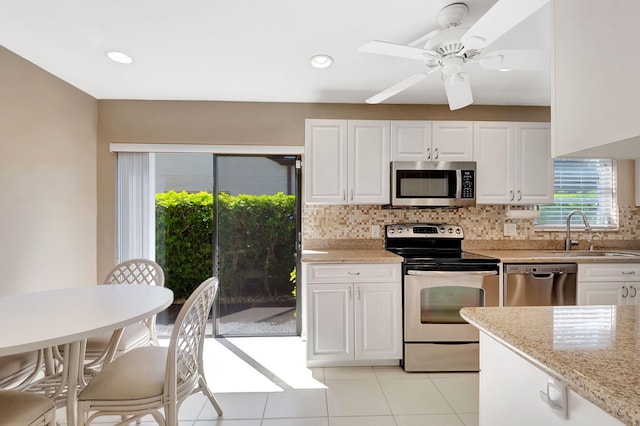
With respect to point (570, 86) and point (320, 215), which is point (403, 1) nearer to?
point (570, 86)

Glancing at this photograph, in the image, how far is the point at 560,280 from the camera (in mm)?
2580

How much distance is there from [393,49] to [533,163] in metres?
2.09

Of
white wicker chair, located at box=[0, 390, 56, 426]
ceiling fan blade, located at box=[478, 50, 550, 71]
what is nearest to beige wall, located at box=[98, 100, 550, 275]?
ceiling fan blade, located at box=[478, 50, 550, 71]

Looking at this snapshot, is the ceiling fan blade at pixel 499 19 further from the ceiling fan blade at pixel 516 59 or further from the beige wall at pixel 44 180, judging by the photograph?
the beige wall at pixel 44 180

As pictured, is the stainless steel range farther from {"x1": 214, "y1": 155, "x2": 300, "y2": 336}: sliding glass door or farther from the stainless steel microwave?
{"x1": 214, "y1": 155, "x2": 300, "y2": 336}: sliding glass door

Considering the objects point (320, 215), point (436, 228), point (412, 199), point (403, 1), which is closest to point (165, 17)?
point (403, 1)

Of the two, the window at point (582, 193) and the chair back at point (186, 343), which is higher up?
the window at point (582, 193)

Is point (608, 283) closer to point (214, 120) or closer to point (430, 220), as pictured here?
point (430, 220)

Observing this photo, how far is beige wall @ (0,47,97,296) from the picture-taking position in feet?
7.34

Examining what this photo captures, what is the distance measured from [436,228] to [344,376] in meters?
1.58

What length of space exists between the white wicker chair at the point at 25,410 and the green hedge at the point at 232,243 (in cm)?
198

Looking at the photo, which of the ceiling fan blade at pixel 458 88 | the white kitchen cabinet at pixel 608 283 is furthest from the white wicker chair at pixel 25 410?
the white kitchen cabinet at pixel 608 283

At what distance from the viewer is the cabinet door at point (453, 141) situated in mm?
2947

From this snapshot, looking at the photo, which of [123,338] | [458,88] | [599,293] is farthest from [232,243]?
[599,293]
